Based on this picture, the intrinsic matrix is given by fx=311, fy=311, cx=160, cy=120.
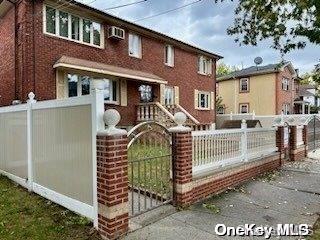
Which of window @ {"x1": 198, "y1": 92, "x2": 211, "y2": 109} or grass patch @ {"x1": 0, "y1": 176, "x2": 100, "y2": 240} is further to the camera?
window @ {"x1": 198, "y1": 92, "x2": 211, "y2": 109}

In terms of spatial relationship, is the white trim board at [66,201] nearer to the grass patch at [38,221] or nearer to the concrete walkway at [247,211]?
the grass patch at [38,221]

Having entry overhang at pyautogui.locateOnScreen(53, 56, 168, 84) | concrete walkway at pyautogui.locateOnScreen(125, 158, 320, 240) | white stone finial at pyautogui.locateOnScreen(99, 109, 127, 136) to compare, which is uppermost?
entry overhang at pyautogui.locateOnScreen(53, 56, 168, 84)

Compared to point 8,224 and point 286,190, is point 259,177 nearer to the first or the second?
point 286,190

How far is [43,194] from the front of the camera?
6832 mm

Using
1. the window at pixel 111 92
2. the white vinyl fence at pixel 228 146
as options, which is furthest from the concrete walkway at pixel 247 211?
the window at pixel 111 92

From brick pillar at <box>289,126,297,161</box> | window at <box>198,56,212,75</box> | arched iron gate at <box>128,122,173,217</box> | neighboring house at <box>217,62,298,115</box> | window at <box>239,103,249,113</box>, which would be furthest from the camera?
window at <box>239,103,249,113</box>

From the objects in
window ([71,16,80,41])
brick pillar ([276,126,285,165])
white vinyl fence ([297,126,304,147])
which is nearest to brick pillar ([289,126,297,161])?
white vinyl fence ([297,126,304,147])

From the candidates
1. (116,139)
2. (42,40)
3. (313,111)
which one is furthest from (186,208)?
(313,111)

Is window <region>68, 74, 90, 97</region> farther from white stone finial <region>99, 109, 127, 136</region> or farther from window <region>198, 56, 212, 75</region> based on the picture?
window <region>198, 56, 212, 75</region>

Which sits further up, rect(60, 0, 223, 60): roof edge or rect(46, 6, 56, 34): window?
rect(60, 0, 223, 60): roof edge

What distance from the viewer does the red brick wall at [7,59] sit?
14.2 metres

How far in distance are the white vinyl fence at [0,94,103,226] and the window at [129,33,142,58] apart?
1063 cm

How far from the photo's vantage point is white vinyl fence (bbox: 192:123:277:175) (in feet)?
24.1

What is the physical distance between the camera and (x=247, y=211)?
6.48 meters
